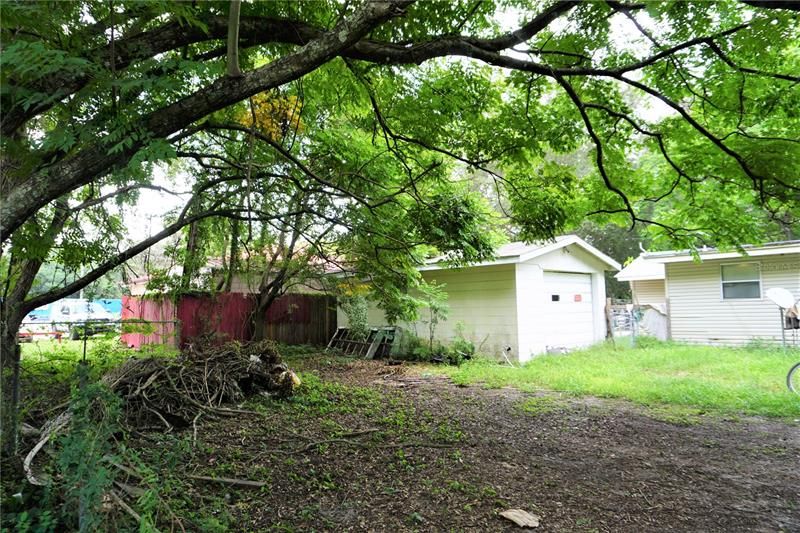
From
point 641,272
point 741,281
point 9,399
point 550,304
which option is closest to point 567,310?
point 550,304

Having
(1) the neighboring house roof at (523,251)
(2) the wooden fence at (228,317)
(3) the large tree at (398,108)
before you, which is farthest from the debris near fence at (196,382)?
(1) the neighboring house roof at (523,251)

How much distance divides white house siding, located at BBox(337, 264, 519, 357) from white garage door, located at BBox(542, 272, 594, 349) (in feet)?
4.17

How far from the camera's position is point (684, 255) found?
13625 mm

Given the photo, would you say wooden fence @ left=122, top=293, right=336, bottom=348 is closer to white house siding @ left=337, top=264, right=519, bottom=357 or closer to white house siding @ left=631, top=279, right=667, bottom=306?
white house siding @ left=337, top=264, right=519, bottom=357

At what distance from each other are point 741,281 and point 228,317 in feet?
46.6

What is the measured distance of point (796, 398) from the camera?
6.75 m

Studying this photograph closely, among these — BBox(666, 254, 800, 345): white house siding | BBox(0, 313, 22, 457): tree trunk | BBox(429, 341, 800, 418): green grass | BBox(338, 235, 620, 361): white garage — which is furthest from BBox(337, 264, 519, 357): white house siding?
BBox(0, 313, 22, 457): tree trunk

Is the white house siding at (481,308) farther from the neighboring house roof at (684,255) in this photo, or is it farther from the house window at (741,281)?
the house window at (741,281)

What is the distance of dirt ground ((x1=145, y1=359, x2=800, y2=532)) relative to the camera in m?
3.33

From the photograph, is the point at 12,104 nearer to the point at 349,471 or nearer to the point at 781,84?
the point at 349,471

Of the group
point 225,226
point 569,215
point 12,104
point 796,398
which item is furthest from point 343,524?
point 796,398

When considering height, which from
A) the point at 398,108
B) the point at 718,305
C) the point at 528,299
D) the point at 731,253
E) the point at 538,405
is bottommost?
the point at 538,405

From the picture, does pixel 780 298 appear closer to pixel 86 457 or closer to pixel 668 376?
pixel 668 376

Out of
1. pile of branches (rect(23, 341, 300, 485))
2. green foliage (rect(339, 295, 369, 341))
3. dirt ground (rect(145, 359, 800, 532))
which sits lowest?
dirt ground (rect(145, 359, 800, 532))
